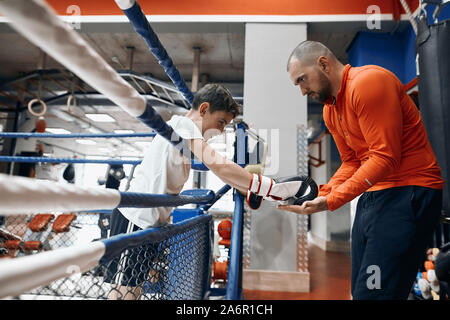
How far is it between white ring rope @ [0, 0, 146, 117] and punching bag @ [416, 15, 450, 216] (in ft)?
5.71

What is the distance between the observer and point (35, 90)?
7234 mm

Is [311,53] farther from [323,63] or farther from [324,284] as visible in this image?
[324,284]

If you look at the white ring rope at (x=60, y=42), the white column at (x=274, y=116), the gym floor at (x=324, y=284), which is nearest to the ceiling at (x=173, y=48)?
the white column at (x=274, y=116)

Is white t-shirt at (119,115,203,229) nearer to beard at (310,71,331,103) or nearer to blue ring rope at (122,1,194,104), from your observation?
blue ring rope at (122,1,194,104)

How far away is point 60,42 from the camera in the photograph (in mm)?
352

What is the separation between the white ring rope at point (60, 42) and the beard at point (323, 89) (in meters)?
1.06

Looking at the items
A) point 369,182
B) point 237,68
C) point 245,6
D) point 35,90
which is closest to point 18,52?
point 35,90

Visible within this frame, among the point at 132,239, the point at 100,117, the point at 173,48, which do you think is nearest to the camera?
the point at 132,239

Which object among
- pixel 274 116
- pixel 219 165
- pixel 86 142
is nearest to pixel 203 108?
pixel 219 165

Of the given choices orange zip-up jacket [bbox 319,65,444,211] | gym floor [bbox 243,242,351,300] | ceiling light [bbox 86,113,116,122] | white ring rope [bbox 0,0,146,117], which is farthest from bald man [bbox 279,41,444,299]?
ceiling light [bbox 86,113,116,122]

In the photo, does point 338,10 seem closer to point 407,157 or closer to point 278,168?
point 278,168

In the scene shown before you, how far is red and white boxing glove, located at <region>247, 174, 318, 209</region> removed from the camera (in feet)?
4.44

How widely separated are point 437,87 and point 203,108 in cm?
137

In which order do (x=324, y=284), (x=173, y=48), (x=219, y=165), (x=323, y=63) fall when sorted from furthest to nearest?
(x=173, y=48)
(x=324, y=284)
(x=323, y=63)
(x=219, y=165)
